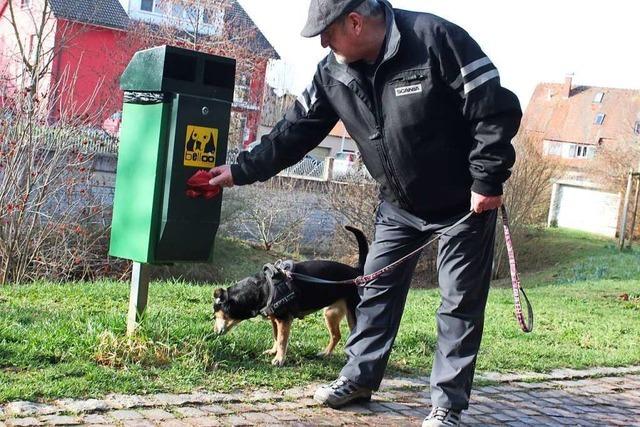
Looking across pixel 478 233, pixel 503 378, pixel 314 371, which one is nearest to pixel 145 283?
pixel 314 371

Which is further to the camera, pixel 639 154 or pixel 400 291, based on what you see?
pixel 639 154

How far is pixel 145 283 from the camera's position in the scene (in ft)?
16.1

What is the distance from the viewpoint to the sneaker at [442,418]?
4016mm

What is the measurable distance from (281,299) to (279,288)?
0.08 metres

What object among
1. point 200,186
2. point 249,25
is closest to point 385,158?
point 200,186

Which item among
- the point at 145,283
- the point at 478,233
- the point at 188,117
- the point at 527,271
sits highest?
the point at 188,117

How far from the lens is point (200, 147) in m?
4.60

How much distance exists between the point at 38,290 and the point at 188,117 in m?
3.40

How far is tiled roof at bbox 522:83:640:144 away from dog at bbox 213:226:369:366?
5661 centimetres

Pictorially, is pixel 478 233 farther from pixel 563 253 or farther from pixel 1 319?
pixel 563 253

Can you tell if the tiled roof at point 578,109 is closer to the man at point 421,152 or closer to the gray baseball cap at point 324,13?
the man at point 421,152

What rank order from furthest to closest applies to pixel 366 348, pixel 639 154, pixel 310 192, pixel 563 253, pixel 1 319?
pixel 639 154 → pixel 563 253 → pixel 310 192 → pixel 1 319 → pixel 366 348

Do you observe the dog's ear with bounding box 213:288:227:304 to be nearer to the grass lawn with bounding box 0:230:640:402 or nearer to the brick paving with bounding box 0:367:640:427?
the grass lawn with bounding box 0:230:640:402

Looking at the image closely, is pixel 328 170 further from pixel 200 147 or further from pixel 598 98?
pixel 598 98
